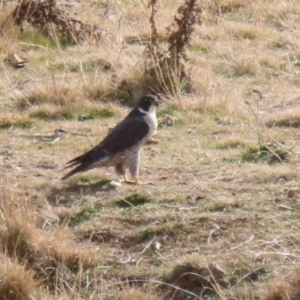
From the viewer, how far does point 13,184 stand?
827 centimetres

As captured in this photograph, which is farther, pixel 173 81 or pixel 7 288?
pixel 173 81

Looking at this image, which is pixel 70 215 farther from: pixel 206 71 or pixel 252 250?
pixel 206 71

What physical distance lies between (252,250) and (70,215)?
1457 mm

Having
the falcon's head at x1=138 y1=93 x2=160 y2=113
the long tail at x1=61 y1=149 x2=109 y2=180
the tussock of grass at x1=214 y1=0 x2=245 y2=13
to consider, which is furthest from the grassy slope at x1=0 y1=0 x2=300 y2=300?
the tussock of grass at x1=214 y1=0 x2=245 y2=13

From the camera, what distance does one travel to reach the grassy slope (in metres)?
6.93

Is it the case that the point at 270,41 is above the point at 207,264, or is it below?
below

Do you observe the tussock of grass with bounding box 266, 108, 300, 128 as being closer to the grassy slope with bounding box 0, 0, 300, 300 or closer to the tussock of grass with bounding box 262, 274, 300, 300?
the grassy slope with bounding box 0, 0, 300, 300

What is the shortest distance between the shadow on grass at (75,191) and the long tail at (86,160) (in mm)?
130

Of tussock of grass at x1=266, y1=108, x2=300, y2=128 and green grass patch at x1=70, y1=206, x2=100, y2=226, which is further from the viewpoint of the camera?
tussock of grass at x1=266, y1=108, x2=300, y2=128

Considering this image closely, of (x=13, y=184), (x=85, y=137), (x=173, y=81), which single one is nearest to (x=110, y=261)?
(x=13, y=184)

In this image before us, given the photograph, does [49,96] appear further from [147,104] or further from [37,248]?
[37,248]

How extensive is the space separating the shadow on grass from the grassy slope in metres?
0.01

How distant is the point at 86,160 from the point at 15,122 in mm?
1847

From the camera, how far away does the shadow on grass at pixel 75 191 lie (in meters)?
8.05
